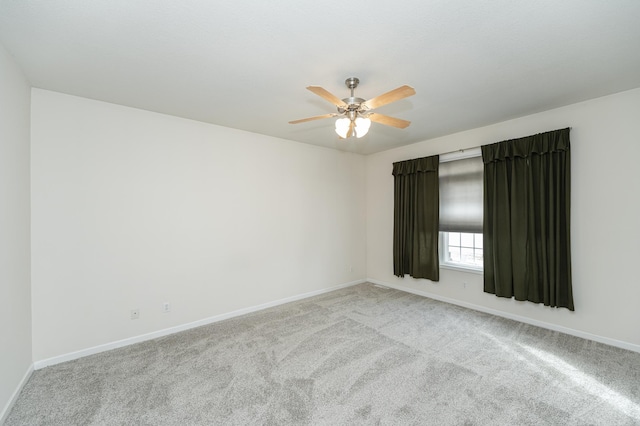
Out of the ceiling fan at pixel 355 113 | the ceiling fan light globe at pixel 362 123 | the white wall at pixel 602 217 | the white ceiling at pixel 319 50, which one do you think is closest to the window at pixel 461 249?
the white wall at pixel 602 217

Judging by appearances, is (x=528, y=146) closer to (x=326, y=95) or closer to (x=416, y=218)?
(x=416, y=218)

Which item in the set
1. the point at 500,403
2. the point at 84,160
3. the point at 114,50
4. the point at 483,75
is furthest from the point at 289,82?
the point at 500,403

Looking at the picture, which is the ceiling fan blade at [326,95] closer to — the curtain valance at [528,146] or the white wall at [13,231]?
the white wall at [13,231]

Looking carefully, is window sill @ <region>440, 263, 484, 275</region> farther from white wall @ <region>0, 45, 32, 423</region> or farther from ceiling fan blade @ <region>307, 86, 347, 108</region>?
white wall @ <region>0, 45, 32, 423</region>

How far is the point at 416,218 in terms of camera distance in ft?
15.5

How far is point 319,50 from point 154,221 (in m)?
2.64

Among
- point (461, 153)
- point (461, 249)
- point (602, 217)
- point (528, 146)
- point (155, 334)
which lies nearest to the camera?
point (602, 217)

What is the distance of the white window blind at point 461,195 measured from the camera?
4.05 metres

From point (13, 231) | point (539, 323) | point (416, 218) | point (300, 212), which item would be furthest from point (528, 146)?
point (13, 231)

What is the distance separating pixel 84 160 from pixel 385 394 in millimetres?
3587

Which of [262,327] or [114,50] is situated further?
[262,327]

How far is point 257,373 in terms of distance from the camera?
8.13 ft

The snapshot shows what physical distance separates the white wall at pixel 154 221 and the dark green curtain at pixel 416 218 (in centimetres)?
141

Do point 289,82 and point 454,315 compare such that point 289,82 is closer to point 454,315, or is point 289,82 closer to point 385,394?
point 385,394
